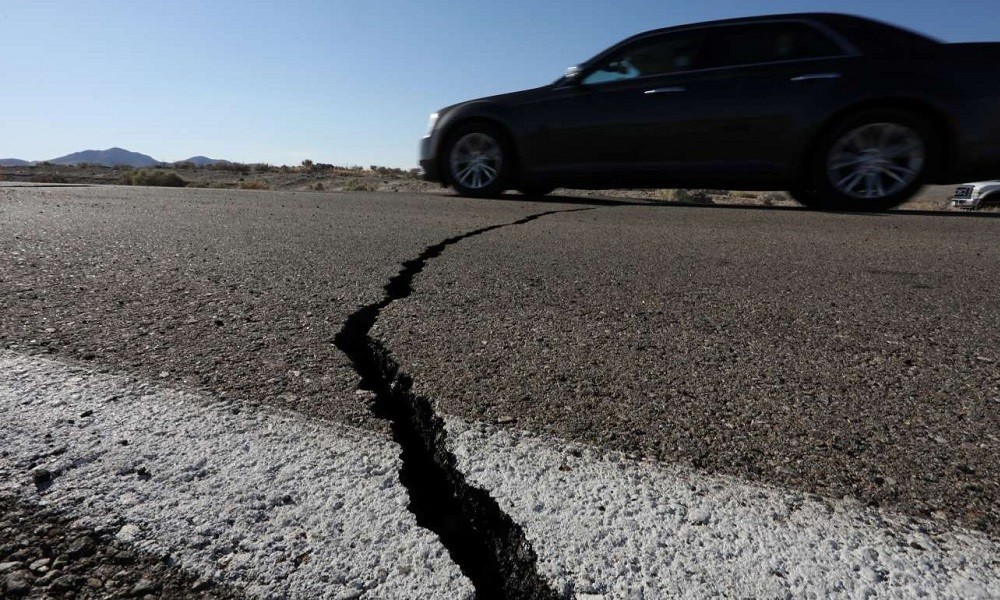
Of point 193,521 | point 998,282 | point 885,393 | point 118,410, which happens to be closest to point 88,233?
point 118,410

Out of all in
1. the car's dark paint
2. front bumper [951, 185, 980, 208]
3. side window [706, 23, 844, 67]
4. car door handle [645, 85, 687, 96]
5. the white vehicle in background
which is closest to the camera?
the car's dark paint

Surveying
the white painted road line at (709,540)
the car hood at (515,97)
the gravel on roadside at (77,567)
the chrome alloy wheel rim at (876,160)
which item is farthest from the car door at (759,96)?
the gravel on roadside at (77,567)

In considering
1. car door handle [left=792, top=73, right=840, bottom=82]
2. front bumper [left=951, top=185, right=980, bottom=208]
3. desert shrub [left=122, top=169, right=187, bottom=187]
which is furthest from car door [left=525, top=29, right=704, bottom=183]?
desert shrub [left=122, top=169, right=187, bottom=187]

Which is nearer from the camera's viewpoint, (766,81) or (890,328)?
(890,328)

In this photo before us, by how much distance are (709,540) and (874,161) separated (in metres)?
5.09

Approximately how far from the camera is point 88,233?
3.58 metres

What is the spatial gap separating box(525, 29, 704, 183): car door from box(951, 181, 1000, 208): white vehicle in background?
395 inches

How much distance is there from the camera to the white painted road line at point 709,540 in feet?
2.76

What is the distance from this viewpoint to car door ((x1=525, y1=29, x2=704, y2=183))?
5.46 m

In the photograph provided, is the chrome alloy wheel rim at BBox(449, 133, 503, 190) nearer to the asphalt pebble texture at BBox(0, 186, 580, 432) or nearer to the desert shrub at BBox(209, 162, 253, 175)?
the asphalt pebble texture at BBox(0, 186, 580, 432)

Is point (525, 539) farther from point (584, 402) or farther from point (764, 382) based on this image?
point (764, 382)

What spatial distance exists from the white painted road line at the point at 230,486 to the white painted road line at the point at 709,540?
0.56ft

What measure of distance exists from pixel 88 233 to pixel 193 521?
3.31m

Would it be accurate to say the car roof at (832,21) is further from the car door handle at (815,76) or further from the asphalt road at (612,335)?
the asphalt road at (612,335)
